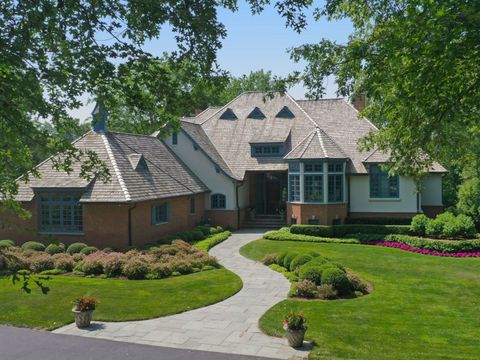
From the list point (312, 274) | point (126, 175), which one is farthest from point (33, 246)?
point (312, 274)

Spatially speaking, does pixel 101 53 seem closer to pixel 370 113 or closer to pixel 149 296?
pixel 370 113

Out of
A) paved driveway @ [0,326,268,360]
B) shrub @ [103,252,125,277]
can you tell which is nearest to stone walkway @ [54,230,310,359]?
paved driveway @ [0,326,268,360]

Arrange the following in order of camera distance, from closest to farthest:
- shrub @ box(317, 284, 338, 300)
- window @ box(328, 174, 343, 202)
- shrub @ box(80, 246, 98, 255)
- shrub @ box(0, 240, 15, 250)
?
shrub @ box(317, 284, 338, 300) → shrub @ box(80, 246, 98, 255) → shrub @ box(0, 240, 15, 250) → window @ box(328, 174, 343, 202)

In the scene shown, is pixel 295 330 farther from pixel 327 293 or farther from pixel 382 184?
pixel 382 184

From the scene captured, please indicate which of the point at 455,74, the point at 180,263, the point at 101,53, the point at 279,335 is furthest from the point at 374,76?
the point at 180,263

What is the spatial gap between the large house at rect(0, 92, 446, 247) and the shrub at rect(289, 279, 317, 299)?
9.03 meters

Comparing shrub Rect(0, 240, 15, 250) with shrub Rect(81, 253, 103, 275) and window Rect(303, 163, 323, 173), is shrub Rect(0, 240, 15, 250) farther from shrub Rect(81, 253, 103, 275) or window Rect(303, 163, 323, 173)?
window Rect(303, 163, 323, 173)

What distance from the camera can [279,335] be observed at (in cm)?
1246

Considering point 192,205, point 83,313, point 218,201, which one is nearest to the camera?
point 83,313

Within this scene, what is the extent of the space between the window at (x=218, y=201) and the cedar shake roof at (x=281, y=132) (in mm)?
1696

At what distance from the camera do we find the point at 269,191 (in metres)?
35.1

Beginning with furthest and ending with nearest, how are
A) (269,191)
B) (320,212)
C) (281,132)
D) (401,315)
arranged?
(269,191)
(281,132)
(320,212)
(401,315)

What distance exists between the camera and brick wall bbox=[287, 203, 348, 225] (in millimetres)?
29562

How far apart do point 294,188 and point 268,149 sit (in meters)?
4.45
